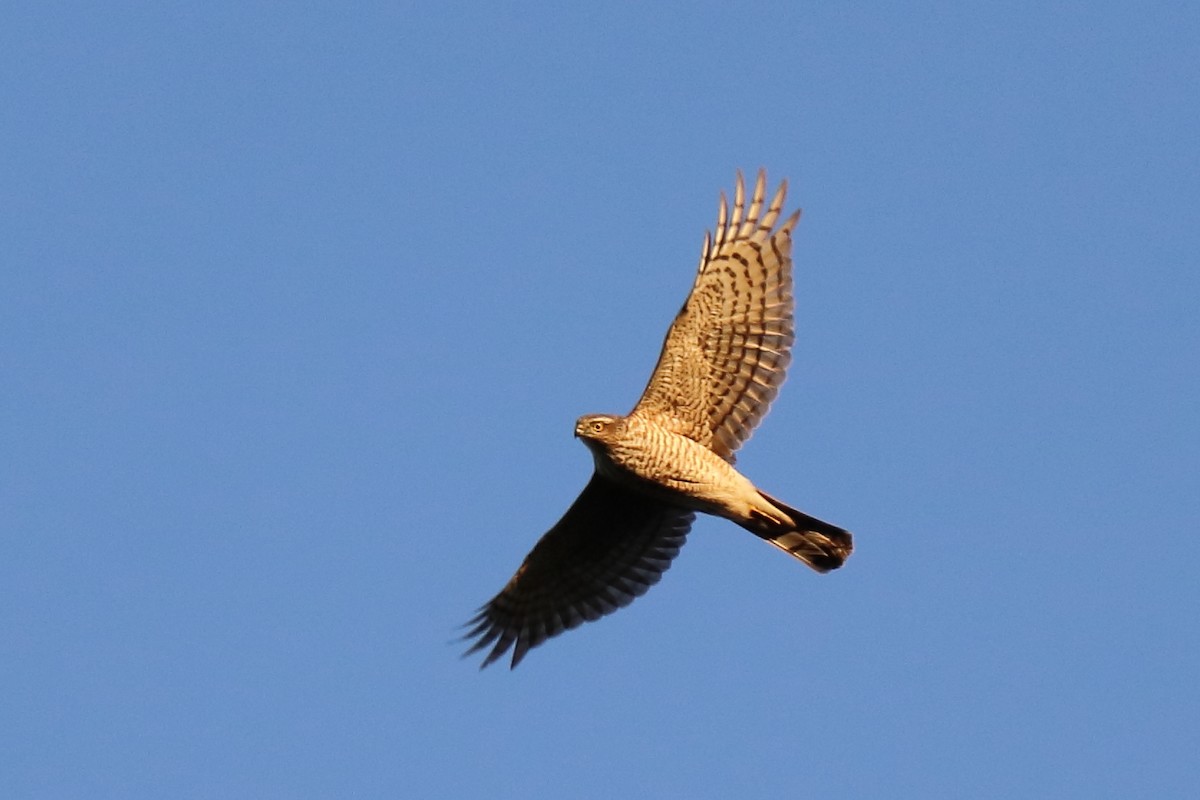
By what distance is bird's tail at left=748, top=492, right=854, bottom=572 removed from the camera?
55.5 ft

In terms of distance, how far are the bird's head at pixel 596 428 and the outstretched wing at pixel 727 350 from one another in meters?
0.57

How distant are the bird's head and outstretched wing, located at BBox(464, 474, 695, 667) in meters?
1.25

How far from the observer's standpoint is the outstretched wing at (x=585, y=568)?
714 inches

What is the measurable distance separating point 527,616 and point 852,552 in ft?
11.2

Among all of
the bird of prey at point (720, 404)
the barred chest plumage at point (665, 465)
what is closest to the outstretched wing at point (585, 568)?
the bird of prey at point (720, 404)

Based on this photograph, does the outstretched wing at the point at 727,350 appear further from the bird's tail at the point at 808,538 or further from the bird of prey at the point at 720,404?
the bird's tail at the point at 808,538

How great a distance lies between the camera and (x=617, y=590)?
18.6m

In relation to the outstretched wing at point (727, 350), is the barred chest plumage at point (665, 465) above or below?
below

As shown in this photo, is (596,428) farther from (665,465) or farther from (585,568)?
(585,568)

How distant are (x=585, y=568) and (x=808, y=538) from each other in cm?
245

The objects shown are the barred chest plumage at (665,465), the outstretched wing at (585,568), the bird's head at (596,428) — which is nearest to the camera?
the bird's head at (596,428)

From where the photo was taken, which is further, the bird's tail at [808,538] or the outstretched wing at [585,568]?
the outstretched wing at [585,568]

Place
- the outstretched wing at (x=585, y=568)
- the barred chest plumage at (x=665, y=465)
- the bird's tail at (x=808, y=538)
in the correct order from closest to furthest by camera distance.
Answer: the barred chest plumage at (x=665, y=465) → the bird's tail at (x=808, y=538) → the outstretched wing at (x=585, y=568)

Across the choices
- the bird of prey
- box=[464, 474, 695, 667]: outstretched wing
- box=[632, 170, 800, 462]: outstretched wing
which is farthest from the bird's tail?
box=[464, 474, 695, 667]: outstretched wing
